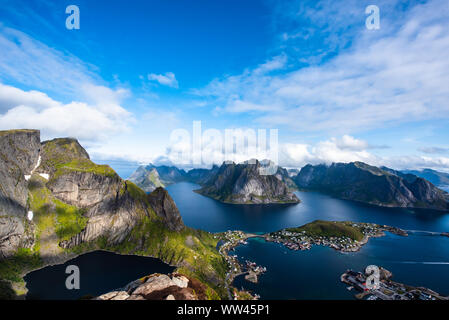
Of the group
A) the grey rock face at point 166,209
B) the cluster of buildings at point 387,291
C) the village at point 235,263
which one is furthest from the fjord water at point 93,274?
the cluster of buildings at point 387,291

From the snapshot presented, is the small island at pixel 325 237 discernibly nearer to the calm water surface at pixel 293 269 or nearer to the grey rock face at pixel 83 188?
the calm water surface at pixel 293 269

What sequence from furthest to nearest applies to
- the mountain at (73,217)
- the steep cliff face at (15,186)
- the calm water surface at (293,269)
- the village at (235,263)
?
1. the mountain at (73,217)
2. the village at (235,263)
3. the steep cliff face at (15,186)
4. the calm water surface at (293,269)

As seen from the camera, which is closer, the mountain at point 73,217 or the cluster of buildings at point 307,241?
the mountain at point 73,217

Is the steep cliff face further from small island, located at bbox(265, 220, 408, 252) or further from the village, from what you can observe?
small island, located at bbox(265, 220, 408, 252)

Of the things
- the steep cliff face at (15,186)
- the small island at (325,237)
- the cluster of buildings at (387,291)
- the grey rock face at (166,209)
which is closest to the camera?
the cluster of buildings at (387,291)

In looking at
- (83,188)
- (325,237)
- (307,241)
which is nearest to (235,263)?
(307,241)

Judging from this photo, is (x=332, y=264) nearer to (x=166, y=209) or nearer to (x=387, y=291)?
(x=387, y=291)

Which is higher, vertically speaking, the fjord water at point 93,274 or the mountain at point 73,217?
the mountain at point 73,217
